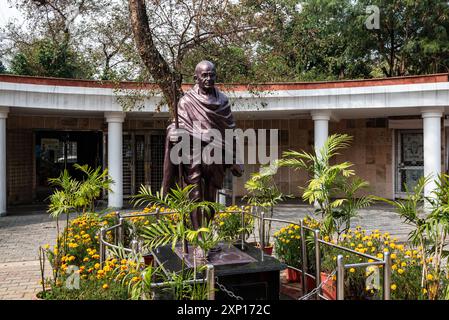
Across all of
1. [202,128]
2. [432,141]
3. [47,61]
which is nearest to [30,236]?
[202,128]

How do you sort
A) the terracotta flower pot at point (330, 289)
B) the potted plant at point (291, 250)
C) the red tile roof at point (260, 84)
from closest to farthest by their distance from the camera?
the terracotta flower pot at point (330, 289) → the potted plant at point (291, 250) → the red tile roof at point (260, 84)

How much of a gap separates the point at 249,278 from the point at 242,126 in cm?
1164

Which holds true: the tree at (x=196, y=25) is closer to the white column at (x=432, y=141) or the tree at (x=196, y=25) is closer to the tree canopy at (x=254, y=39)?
the tree canopy at (x=254, y=39)

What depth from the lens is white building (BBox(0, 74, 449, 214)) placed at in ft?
35.7

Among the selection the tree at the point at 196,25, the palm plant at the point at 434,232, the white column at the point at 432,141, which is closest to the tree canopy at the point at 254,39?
the tree at the point at 196,25

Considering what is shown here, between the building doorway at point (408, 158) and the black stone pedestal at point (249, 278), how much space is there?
12038mm

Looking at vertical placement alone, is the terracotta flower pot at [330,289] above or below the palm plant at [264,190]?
below

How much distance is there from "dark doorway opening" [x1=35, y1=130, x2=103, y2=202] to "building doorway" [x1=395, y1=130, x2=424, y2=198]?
11205 millimetres

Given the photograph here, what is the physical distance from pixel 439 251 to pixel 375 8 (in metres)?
15.6

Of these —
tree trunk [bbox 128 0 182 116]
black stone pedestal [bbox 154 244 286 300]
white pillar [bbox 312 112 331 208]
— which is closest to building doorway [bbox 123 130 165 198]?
white pillar [bbox 312 112 331 208]

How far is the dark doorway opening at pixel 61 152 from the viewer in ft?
55.2

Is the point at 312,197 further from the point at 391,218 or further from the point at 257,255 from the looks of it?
the point at 391,218

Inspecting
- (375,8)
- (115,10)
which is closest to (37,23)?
(115,10)

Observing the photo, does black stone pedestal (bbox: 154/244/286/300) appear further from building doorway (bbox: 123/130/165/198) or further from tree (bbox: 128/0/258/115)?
building doorway (bbox: 123/130/165/198)
